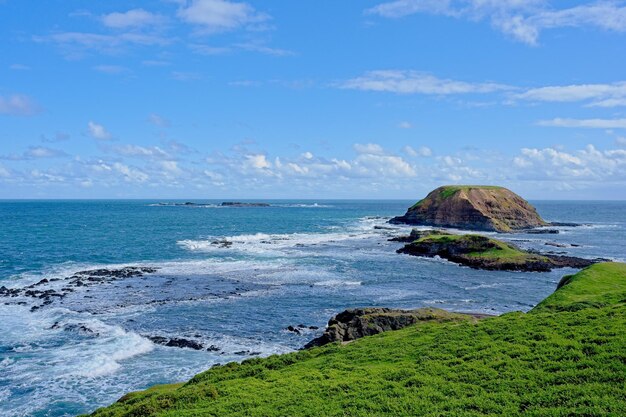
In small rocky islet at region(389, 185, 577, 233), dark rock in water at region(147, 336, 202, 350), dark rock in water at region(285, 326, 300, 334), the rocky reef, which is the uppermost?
small rocky islet at region(389, 185, 577, 233)

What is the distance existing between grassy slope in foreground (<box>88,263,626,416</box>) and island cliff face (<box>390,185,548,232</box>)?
328 feet

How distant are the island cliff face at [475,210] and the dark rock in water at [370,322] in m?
91.2

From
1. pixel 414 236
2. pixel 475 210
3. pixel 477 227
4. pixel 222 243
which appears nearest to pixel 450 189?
pixel 475 210

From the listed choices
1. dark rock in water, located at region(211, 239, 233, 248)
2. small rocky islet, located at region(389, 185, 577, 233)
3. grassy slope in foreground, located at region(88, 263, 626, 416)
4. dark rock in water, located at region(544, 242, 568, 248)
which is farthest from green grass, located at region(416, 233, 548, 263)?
small rocky islet, located at region(389, 185, 577, 233)

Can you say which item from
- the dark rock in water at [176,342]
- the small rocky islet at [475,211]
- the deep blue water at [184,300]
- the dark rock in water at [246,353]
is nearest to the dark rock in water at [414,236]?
the deep blue water at [184,300]

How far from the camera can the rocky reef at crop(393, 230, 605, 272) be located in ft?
215

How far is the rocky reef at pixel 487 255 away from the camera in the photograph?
65.6 meters

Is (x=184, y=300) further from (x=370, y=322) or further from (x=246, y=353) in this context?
(x=370, y=322)

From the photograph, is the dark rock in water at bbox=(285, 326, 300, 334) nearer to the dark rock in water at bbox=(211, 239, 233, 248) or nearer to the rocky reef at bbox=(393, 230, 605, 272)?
the rocky reef at bbox=(393, 230, 605, 272)

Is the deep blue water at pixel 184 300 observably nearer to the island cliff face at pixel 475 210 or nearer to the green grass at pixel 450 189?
the island cliff face at pixel 475 210

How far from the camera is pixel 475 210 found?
395 feet

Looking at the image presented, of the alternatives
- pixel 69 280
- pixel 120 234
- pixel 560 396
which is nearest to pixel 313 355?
pixel 560 396

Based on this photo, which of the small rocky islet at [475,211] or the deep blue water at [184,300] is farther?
the small rocky islet at [475,211]

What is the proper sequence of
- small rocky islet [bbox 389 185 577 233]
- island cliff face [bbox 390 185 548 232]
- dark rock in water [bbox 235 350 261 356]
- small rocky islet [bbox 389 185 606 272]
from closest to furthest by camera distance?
1. dark rock in water [bbox 235 350 261 356]
2. small rocky islet [bbox 389 185 606 272]
3. small rocky islet [bbox 389 185 577 233]
4. island cliff face [bbox 390 185 548 232]
